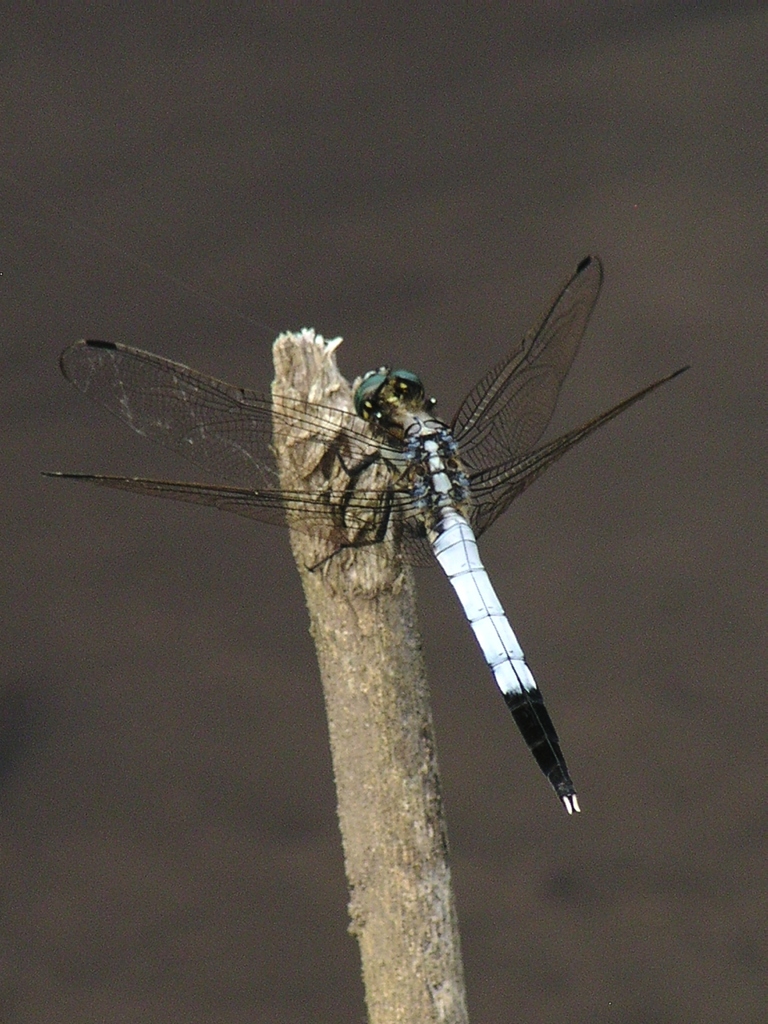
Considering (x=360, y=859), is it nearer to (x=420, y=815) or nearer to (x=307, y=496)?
(x=420, y=815)

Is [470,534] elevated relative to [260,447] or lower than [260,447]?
lower

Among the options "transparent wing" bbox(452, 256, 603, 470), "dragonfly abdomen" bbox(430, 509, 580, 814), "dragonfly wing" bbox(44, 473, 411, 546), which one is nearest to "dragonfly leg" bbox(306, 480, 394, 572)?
"dragonfly wing" bbox(44, 473, 411, 546)

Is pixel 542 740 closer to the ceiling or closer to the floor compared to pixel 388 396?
closer to the floor

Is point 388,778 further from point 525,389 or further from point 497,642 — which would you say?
point 525,389

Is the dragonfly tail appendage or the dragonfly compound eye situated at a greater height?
the dragonfly compound eye

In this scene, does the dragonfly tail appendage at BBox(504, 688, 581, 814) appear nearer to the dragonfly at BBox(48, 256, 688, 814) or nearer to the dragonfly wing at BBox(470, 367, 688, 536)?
the dragonfly at BBox(48, 256, 688, 814)

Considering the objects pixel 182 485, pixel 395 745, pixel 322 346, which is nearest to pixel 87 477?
pixel 182 485

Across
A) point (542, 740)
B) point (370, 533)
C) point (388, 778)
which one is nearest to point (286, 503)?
point (370, 533)

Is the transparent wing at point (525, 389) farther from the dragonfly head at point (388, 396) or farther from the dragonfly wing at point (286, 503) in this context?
the dragonfly wing at point (286, 503)
